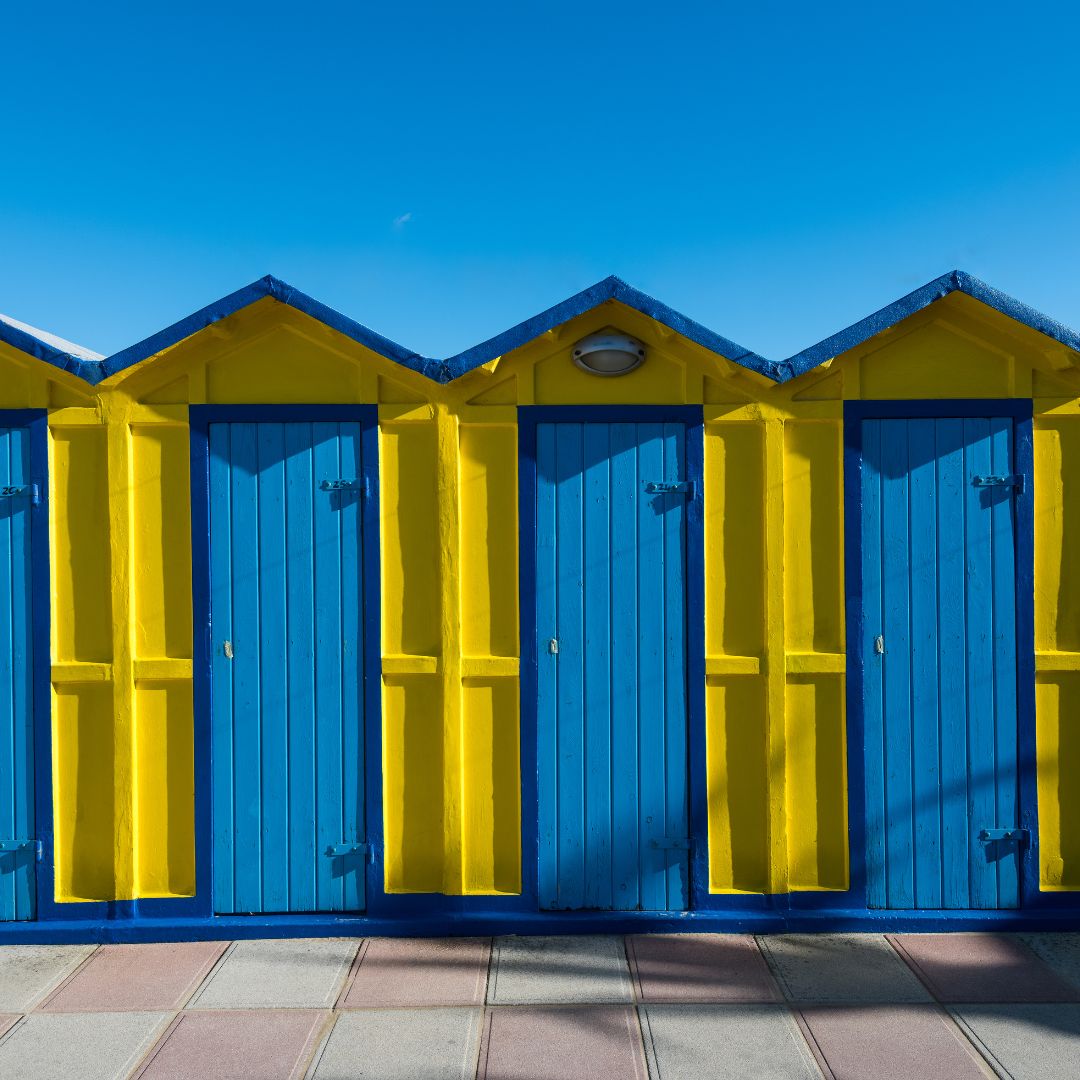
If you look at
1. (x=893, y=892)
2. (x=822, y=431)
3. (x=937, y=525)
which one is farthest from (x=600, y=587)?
(x=893, y=892)

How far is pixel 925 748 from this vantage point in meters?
4.12

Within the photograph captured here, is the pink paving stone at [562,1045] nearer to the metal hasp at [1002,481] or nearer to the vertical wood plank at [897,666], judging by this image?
the vertical wood plank at [897,666]

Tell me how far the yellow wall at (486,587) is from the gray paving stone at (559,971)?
0.35m

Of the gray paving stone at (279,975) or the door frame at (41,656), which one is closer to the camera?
the gray paving stone at (279,975)

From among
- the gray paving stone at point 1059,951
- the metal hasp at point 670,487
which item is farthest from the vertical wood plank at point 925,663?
the metal hasp at point 670,487

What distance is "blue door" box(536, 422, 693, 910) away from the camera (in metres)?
4.12

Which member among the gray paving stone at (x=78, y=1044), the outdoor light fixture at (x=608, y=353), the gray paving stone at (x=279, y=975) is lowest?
the gray paving stone at (x=279, y=975)

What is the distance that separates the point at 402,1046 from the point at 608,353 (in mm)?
3133

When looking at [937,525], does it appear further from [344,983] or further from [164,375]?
[164,375]

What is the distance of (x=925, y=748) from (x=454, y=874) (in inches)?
96.3

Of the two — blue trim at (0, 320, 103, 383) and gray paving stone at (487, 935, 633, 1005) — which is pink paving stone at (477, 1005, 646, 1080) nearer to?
gray paving stone at (487, 935, 633, 1005)

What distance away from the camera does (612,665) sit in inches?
163

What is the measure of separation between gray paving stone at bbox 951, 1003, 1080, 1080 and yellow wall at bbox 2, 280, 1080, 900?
3.01 feet

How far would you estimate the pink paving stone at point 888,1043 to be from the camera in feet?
9.72
